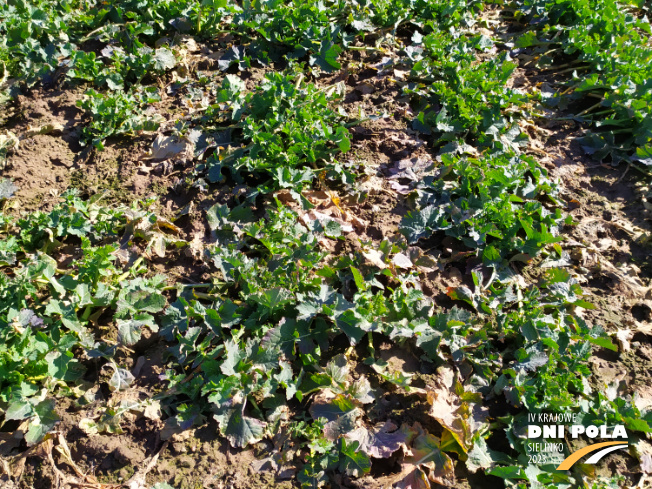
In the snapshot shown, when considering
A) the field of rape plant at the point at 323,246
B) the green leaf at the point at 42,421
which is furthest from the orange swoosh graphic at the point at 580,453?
the green leaf at the point at 42,421

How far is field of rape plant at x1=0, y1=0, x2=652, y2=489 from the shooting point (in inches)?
92.3

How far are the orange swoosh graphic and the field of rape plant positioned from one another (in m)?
0.01

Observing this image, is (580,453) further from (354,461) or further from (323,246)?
(323,246)

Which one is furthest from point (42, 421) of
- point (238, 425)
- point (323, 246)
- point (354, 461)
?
point (323, 246)

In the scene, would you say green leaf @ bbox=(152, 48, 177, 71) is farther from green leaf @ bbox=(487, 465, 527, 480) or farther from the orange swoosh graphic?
the orange swoosh graphic

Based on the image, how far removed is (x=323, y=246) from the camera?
3055 millimetres

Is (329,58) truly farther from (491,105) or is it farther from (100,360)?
(100,360)

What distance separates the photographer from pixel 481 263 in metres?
3.03

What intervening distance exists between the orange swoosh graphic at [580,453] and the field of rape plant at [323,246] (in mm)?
11

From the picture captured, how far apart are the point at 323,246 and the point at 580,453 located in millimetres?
1703

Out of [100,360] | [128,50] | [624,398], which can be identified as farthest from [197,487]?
[128,50]

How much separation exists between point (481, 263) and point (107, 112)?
Result: 281 centimetres

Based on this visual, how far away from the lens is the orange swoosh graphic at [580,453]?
227 centimetres

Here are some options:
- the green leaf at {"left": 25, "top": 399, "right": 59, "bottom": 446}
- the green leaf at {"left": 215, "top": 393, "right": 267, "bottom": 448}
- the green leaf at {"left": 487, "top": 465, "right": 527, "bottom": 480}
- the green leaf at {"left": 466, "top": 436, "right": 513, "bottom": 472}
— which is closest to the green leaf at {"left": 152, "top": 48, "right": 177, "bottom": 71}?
the green leaf at {"left": 25, "top": 399, "right": 59, "bottom": 446}
